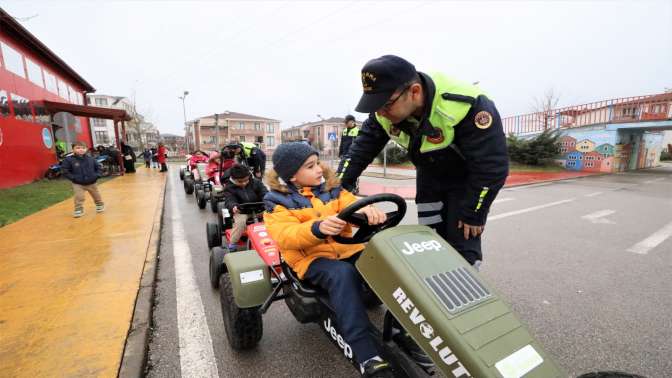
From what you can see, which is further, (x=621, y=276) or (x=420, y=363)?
(x=621, y=276)

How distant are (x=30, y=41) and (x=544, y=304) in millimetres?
20629

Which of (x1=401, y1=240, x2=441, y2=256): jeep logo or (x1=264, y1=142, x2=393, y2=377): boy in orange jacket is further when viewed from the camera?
(x1=264, y1=142, x2=393, y2=377): boy in orange jacket

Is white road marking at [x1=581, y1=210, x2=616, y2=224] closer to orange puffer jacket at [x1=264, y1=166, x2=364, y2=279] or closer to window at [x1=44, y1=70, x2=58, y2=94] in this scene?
orange puffer jacket at [x1=264, y1=166, x2=364, y2=279]

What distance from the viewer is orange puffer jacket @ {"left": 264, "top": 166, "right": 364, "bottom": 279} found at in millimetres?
1801

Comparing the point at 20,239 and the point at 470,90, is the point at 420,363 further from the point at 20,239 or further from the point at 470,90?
the point at 20,239

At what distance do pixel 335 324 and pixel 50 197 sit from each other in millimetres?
10175

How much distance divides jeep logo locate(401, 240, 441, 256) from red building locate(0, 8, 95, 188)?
37.7 feet

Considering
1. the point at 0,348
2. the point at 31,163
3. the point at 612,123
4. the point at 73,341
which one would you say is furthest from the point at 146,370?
the point at 612,123

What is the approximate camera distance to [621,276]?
355 centimetres

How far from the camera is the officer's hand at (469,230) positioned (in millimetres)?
1850

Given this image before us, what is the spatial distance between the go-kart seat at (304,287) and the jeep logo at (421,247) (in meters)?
0.69

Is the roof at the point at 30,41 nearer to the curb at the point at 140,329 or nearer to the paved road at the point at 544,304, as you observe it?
the curb at the point at 140,329

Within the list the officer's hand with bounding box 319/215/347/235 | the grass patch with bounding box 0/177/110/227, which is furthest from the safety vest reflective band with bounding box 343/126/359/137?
the grass patch with bounding box 0/177/110/227

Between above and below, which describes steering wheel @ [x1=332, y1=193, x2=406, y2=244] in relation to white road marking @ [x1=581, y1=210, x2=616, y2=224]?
above
